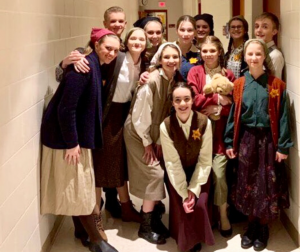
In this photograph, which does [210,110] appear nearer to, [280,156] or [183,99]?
[183,99]

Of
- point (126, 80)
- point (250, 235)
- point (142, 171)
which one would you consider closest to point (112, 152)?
point (142, 171)

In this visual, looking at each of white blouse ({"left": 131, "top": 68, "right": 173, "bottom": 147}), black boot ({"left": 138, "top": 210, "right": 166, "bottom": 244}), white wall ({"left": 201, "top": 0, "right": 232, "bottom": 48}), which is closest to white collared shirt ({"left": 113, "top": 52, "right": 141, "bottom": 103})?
white blouse ({"left": 131, "top": 68, "right": 173, "bottom": 147})

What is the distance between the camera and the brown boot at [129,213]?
3059 mm

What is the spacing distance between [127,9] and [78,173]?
16.1 ft

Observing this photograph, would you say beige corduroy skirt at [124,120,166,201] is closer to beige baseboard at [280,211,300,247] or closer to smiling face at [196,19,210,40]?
beige baseboard at [280,211,300,247]

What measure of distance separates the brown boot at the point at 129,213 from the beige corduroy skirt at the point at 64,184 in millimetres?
586

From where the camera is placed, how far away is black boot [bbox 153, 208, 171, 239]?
2.81 metres

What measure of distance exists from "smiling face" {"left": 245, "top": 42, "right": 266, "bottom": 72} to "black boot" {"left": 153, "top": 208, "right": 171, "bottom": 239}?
1.18 meters

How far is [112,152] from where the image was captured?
9.14 feet

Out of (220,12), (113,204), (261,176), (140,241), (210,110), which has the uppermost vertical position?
(220,12)

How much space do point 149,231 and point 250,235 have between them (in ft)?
2.17

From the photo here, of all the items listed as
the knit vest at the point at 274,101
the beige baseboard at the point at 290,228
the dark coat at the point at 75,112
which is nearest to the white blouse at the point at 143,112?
the dark coat at the point at 75,112

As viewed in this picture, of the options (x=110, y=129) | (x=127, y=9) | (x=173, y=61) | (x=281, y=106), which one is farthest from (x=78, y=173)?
(x=127, y=9)

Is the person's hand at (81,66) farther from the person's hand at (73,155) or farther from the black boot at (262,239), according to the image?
the black boot at (262,239)
